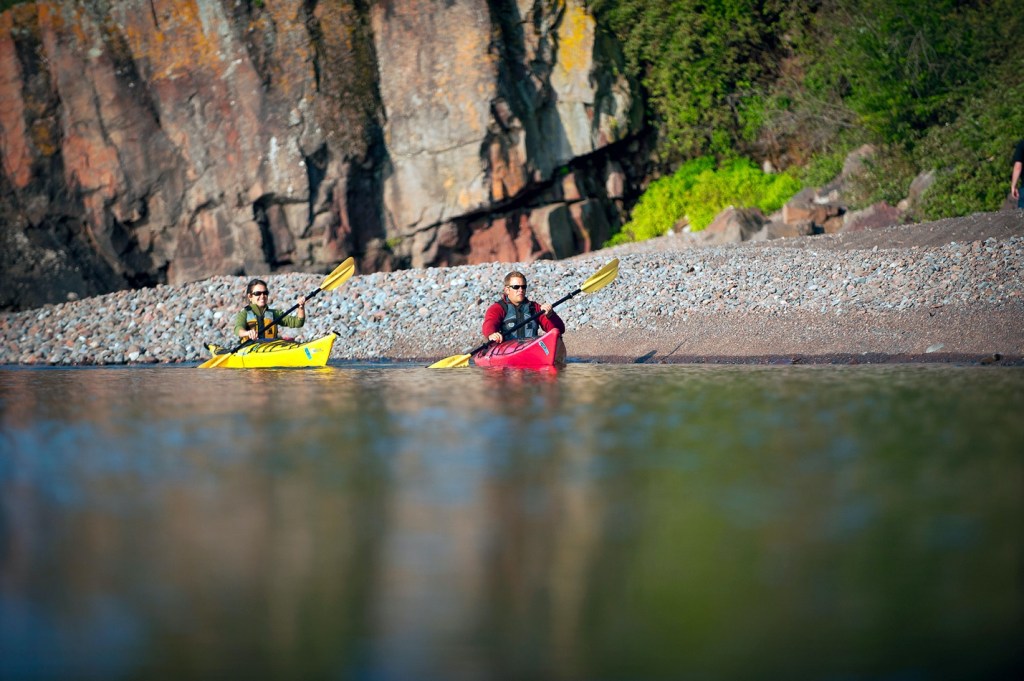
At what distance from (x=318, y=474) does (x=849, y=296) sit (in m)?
10.2

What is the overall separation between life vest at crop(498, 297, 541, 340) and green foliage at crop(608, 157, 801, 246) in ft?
34.7

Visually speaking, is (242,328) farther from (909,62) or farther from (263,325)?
(909,62)

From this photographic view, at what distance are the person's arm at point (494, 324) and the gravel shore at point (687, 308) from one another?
2030mm

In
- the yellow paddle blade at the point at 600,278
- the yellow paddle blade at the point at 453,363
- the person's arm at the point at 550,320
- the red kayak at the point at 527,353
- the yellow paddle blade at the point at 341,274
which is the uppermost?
the yellow paddle blade at the point at 341,274

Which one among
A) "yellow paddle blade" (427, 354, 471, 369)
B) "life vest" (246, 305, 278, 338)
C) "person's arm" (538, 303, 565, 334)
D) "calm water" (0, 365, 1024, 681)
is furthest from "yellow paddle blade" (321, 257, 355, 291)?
"calm water" (0, 365, 1024, 681)

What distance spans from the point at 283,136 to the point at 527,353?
11446 mm

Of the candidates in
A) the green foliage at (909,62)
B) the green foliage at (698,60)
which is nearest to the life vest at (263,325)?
the green foliage at (698,60)

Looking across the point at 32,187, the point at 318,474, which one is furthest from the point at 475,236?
the point at 318,474

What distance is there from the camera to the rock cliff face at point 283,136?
859 inches

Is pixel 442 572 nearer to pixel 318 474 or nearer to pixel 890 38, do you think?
pixel 318 474

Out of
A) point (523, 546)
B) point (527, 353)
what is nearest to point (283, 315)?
point (527, 353)

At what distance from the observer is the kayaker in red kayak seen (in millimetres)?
12484

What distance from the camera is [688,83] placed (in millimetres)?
24188

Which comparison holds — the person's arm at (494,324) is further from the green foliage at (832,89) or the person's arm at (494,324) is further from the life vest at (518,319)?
the green foliage at (832,89)
